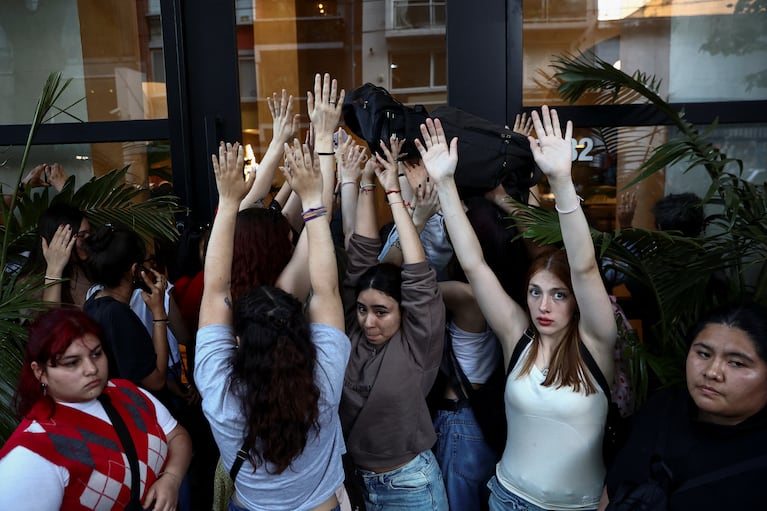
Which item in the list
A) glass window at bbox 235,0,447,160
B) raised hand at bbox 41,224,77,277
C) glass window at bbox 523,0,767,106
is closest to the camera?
raised hand at bbox 41,224,77,277

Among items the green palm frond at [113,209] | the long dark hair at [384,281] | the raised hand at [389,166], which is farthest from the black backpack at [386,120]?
the green palm frond at [113,209]

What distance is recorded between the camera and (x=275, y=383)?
5.24ft

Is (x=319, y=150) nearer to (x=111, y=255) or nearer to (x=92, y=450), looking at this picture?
(x=111, y=255)

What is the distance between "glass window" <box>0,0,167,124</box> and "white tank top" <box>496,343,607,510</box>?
292cm

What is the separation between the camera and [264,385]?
5.27 ft

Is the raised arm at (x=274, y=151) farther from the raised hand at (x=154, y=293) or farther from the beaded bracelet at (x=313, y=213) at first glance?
the beaded bracelet at (x=313, y=213)

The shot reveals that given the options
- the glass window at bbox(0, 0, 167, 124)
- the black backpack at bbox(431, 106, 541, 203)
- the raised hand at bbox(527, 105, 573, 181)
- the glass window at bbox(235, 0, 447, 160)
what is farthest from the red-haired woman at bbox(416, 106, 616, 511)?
the glass window at bbox(0, 0, 167, 124)

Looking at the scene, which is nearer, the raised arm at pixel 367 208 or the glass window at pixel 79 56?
the raised arm at pixel 367 208

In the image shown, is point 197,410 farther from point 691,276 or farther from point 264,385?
point 691,276

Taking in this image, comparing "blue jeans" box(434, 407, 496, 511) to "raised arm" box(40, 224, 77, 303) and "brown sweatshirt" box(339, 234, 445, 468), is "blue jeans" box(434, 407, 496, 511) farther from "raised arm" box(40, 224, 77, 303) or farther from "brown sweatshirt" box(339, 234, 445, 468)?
"raised arm" box(40, 224, 77, 303)

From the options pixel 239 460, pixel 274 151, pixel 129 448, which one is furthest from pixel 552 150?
pixel 129 448

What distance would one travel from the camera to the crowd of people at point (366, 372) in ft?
5.23

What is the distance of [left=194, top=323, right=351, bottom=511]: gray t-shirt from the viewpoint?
5.48ft

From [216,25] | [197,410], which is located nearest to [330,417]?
[197,410]
